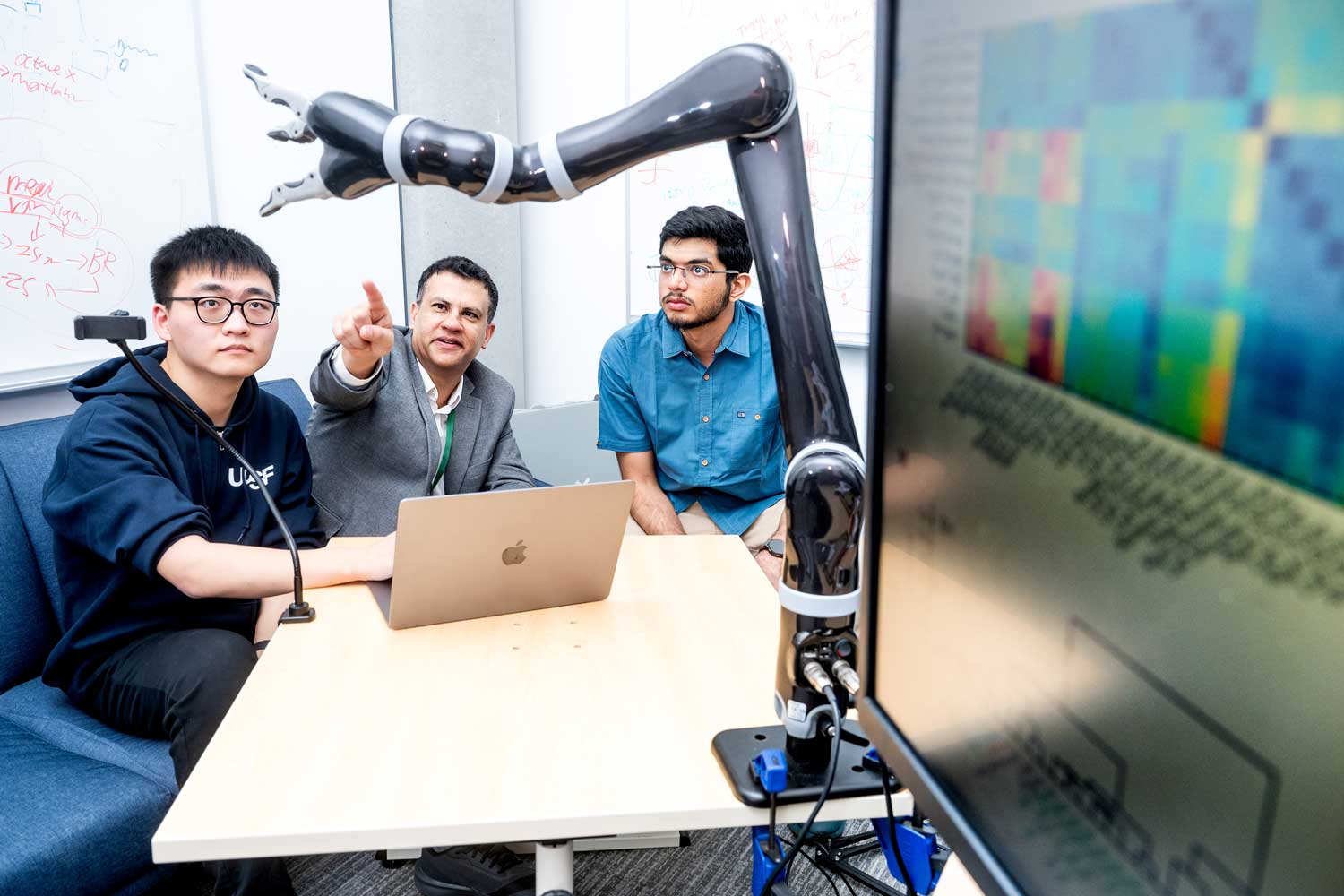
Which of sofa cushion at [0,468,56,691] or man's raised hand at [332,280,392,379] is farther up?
man's raised hand at [332,280,392,379]

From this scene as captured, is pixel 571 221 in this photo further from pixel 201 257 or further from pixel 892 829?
pixel 892 829

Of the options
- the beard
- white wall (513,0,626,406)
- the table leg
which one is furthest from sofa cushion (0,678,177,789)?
white wall (513,0,626,406)

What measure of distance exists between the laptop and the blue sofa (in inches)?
21.5

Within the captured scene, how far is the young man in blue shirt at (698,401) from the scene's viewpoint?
2275 mm

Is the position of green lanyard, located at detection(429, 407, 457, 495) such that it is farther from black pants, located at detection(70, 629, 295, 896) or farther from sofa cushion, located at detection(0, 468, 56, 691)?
sofa cushion, located at detection(0, 468, 56, 691)

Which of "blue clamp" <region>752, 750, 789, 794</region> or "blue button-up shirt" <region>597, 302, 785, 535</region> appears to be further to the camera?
"blue button-up shirt" <region>597, 302, 785, 535</region>

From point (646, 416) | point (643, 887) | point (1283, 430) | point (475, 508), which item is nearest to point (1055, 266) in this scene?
point (1283, 430)

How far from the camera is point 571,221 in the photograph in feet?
11.2

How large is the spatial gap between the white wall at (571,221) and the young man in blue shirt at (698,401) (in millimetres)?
971

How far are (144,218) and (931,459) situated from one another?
239 cm

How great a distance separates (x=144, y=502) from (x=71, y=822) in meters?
0.47

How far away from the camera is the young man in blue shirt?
228cm

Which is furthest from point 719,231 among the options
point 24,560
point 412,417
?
point 24,560

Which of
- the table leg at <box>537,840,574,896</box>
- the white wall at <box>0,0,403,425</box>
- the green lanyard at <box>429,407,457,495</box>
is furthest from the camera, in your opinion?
the white wall at <box>0,0,403,425</box>
